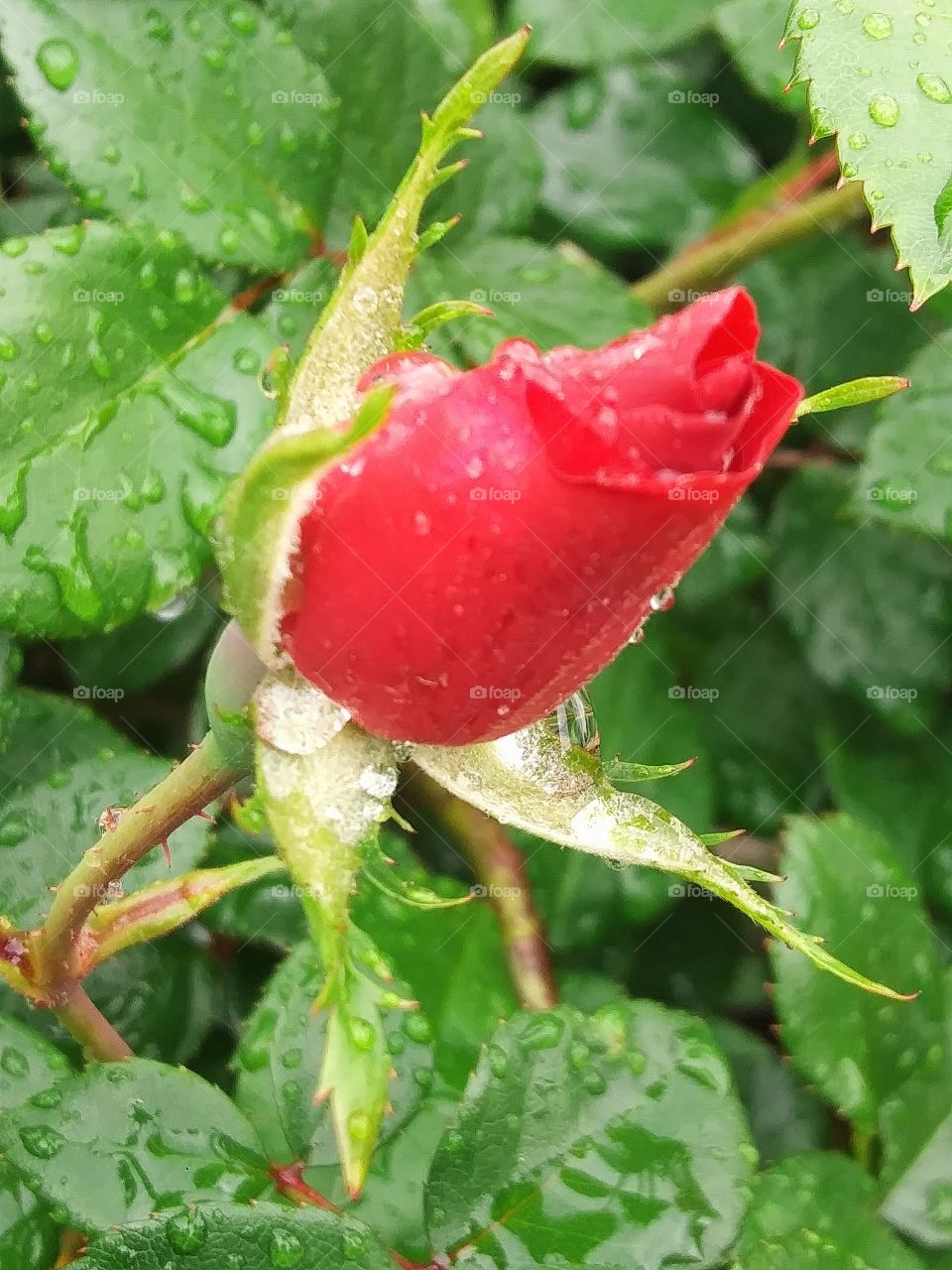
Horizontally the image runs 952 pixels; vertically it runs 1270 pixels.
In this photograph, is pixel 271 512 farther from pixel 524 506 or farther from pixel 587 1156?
pixel 587 1156

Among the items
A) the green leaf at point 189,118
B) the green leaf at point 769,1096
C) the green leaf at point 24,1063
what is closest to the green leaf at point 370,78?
the green leaf at point 189,118

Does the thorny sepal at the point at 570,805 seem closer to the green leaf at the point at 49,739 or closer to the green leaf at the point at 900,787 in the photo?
the green leaf at the point at 49,739

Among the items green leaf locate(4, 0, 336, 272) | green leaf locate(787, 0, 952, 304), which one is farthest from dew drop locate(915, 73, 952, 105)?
green leaf locate(4, 0, 336, 272)

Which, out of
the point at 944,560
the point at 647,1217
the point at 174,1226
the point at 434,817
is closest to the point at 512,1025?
the point at 647,1217

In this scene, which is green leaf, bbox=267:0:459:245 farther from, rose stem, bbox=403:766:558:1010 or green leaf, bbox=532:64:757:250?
rose stem, bbox=403:766:558:1010

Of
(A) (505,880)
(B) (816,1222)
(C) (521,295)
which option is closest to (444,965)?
(A) (505,880)
